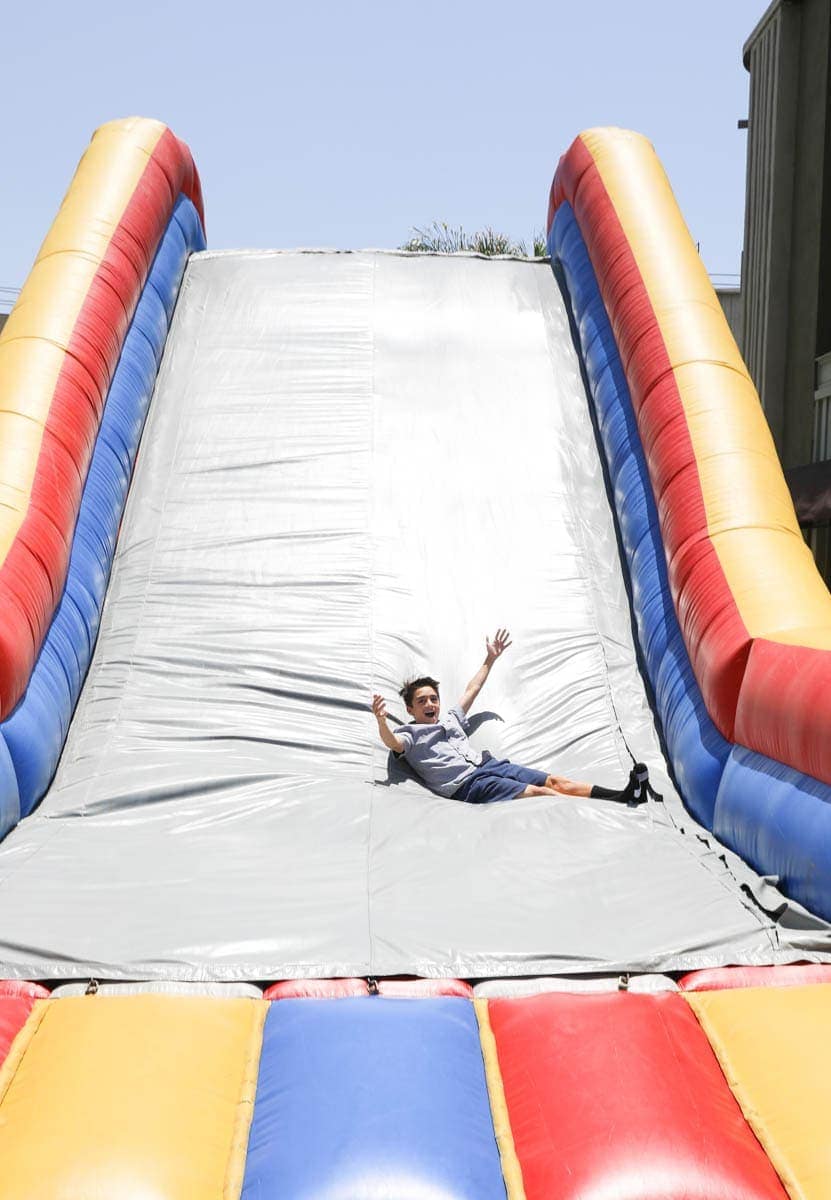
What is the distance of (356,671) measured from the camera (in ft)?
12.2

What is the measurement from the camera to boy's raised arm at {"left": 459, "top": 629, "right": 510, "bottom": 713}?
363cm

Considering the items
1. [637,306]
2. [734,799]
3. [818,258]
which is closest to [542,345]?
[637,306]

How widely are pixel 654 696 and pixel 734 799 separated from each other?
877mm

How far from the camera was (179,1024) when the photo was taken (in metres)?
1.86

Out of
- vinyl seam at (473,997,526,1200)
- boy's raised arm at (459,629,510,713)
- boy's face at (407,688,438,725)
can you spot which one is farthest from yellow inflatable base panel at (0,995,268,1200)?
boy's raised arm at (459,629,510,713)

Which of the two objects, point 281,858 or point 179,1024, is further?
point 281,858

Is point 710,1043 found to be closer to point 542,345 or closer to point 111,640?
point 111,640

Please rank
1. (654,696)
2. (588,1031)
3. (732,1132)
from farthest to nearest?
(654,696) < (588,1031) < (732,1132)

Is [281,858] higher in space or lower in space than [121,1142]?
higher

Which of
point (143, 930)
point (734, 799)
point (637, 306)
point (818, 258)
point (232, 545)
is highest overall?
point (818, 258)

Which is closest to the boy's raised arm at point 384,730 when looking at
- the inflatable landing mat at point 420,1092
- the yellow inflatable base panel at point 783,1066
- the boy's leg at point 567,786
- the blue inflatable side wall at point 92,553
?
the boy's leg at point 567,786

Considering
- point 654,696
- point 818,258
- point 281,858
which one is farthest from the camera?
point 818,258

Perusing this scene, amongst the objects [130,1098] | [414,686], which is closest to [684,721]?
[414,686]

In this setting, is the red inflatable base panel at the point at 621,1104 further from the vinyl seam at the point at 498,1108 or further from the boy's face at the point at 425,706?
the boy's face at the point at 425,706
